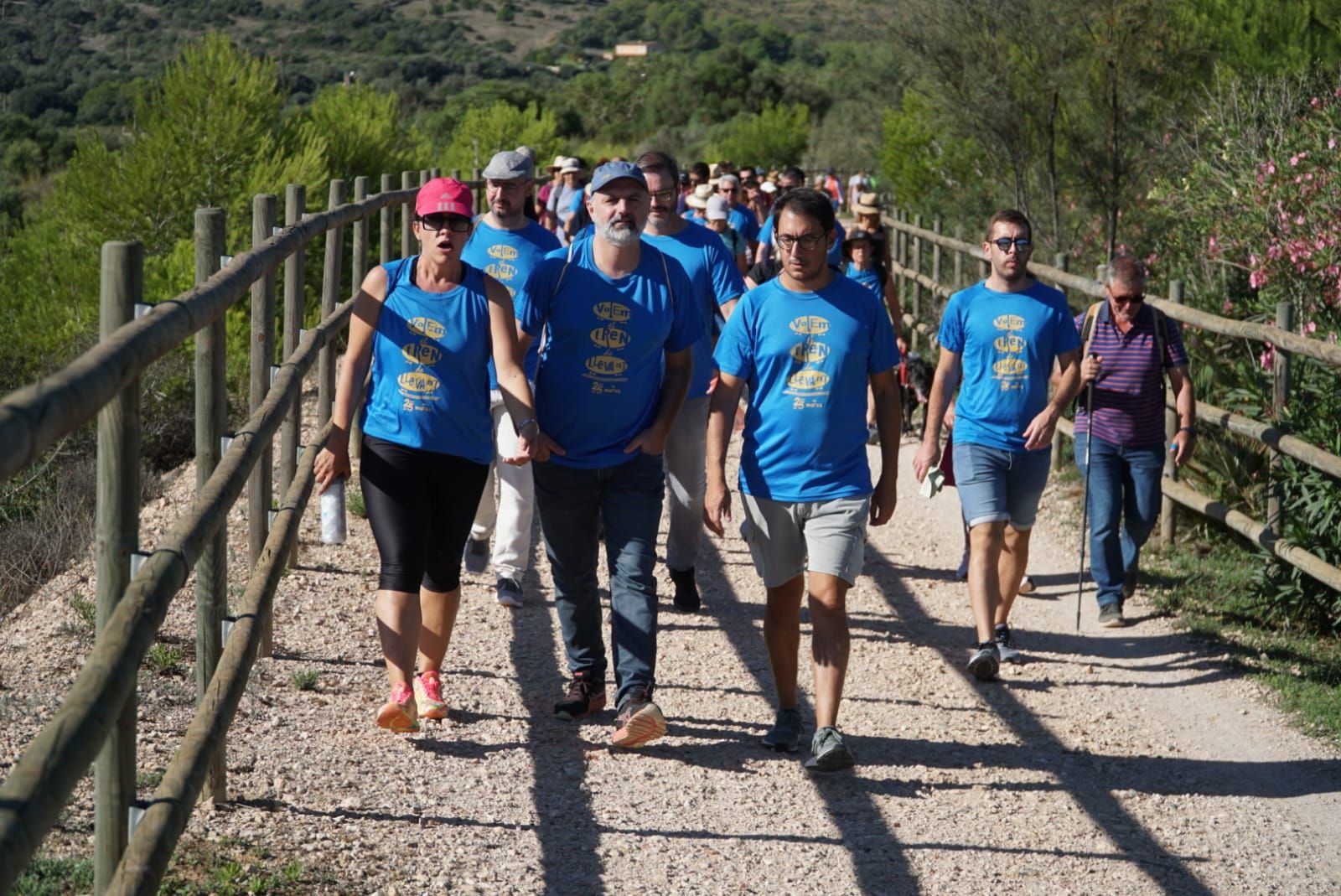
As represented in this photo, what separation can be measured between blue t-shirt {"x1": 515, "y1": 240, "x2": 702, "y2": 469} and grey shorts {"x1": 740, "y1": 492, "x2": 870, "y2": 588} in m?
0.53

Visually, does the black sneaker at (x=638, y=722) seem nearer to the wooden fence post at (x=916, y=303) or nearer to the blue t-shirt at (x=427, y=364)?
the blue t-shirt at (x=427, y=364)

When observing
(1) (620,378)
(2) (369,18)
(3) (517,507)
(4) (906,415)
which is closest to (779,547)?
(1) (620,378)

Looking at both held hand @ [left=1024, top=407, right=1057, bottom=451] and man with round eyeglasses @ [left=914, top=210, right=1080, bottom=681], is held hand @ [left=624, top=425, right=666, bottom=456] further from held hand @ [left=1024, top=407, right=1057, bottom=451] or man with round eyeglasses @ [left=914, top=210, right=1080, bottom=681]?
held hand @ [left=1024, top=407, right=1057, bottom=451]

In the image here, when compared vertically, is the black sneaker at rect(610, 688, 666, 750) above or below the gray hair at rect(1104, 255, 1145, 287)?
below

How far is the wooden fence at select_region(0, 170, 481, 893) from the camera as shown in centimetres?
270

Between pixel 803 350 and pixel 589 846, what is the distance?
1.78 meters

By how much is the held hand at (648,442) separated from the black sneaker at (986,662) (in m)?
1.85

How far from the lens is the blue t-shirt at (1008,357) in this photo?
23.8ft

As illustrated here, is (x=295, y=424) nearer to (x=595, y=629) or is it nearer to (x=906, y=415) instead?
(x=595, y=629)

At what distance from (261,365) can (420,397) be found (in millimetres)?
1321

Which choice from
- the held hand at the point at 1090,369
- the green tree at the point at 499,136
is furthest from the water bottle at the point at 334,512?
the green tree at the point at 499,136

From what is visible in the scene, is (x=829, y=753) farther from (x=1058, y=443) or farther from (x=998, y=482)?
(x=1058, y=443)

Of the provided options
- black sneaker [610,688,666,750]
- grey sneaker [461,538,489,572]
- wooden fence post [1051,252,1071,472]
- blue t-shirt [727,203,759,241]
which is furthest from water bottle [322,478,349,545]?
blue t-shirt [727,203,759,241]

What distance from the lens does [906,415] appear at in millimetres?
12602
